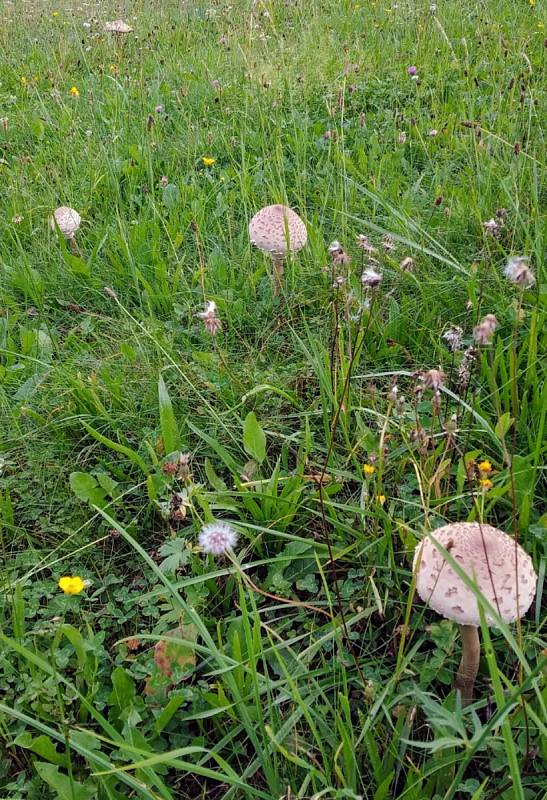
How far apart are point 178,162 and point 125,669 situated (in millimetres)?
3130

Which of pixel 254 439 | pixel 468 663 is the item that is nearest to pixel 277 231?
pixel 254 439

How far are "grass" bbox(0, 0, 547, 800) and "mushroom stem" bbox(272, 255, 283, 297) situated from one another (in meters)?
0.04

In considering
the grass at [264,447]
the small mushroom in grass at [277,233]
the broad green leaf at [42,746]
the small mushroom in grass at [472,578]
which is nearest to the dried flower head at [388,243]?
the grass at [264,447]

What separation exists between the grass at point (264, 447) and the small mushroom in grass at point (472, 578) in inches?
2.8

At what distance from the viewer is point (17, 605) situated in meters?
1.68

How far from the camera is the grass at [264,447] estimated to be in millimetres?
1430

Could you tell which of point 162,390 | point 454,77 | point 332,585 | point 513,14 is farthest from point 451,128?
point 332,585

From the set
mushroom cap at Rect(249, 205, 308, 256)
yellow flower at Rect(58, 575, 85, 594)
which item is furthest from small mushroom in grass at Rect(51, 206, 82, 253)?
yellow flower at Rect(58, 575, 85, 594)

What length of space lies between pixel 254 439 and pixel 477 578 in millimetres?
876

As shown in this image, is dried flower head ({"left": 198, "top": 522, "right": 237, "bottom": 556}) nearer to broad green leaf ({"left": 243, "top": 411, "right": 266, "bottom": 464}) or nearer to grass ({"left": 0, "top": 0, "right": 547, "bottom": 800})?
grass ({"left": 0, "top": 0, "right": 547, "bottom": 800})

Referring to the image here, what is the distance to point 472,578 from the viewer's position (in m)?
1.35

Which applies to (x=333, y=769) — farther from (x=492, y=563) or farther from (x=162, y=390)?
(x=162, y=390)

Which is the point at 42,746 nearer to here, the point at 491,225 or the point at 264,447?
the point at 264,447

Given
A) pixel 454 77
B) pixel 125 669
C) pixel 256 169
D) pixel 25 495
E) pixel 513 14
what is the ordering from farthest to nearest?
pixel 513 14 < pixel 454 77 < pixel 256 169 < pixel 25 495 < pixel 125 669
